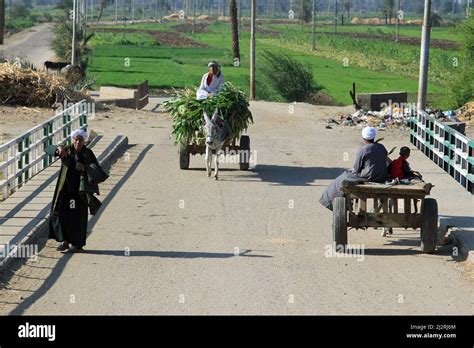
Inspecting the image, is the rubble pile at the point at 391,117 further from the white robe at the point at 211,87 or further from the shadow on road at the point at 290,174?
the white robe at the point at 211,87

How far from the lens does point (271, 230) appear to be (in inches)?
658

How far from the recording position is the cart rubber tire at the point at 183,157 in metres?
22.7

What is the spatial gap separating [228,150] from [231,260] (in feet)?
29.0

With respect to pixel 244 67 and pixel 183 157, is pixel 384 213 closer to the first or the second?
pixel 183 157

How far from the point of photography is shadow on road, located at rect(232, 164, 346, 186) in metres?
21.8

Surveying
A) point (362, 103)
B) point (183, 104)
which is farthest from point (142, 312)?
point (362, 103)

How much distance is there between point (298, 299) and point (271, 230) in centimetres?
426

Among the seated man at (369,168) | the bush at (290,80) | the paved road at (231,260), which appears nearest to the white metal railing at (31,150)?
the paved road at (231,260)

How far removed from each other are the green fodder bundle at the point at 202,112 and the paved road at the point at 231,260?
83cm

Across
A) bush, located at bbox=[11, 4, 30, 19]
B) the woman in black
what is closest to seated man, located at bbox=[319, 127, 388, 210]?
the woman in black

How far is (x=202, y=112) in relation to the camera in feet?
72.3

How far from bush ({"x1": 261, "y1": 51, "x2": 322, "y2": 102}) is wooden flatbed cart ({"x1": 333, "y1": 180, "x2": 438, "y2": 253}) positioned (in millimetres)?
31885

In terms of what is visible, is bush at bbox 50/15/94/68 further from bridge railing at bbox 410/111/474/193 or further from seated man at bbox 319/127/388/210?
seated man at bbox 319/127/388/210

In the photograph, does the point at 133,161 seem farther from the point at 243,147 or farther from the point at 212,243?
the point at 212,243
